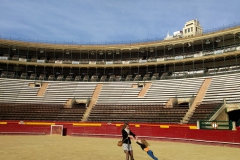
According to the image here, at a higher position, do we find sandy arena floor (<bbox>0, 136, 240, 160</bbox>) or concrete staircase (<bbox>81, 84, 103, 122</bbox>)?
concrete staircase (<bbox>81, 84, 103, 122</bbox>)

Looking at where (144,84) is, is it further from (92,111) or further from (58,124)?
(58,124)

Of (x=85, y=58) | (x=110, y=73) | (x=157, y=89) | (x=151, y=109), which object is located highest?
(x=85, y=58)

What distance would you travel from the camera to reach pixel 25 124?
28.3 meters

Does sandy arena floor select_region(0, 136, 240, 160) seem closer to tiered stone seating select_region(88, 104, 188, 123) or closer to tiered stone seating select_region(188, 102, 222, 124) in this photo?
tiered stone seating select_region(188, 102, 222, 124)

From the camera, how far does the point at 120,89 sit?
39594 millimetres

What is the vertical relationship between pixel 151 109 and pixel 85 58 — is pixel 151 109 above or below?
below

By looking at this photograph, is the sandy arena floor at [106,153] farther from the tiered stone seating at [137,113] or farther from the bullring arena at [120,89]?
the tiered stone seating at [137,113]

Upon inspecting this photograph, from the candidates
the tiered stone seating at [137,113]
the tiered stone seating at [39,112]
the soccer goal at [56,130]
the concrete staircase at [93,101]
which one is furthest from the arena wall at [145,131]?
the concrete staircase at [93,101]

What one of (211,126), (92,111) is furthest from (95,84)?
(211,126)

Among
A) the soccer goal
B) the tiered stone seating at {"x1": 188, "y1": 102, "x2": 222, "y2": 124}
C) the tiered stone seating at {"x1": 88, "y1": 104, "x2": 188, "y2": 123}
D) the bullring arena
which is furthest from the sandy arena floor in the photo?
the tiered stone seating at {"x1": 88, "y1": 104, "x2": 188, "y2": 123}

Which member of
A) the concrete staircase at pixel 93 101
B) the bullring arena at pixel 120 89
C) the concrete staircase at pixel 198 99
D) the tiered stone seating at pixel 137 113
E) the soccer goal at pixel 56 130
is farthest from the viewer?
the concrete staircase at pixel 93 101

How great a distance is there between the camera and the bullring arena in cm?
2632

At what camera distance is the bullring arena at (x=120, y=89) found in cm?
2632

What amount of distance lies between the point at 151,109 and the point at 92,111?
8.67m
